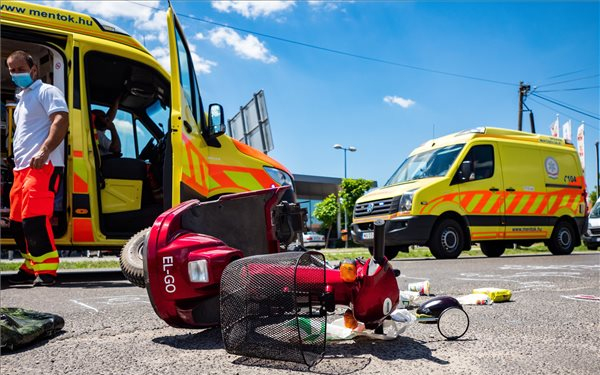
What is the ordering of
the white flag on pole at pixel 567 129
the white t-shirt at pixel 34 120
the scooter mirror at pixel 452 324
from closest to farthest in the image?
the scooter mirror at pixel 452 324
the white t-shirt at pixel 34 120
the white flag on pole at pixel 567 129

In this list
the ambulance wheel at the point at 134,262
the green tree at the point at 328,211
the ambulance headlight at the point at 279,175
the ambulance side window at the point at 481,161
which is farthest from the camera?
the green tree at the point at 328,211

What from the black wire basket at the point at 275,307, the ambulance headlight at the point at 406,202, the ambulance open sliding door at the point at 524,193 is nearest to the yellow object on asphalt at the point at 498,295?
the black wire basket at the point at 275,307

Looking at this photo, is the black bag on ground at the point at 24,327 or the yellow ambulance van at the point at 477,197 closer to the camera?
the black bag on ground at the point at 24,327

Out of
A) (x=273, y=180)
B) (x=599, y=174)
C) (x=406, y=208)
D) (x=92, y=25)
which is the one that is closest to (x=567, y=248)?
(x=406, y=208)

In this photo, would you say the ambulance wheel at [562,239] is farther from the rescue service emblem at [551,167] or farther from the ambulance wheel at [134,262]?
the ambulance wheel at [134,262]

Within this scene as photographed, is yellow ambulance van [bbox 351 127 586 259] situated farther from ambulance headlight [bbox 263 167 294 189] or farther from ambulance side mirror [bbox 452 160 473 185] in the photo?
ambulance headlight [bbox 263 167 294 189]

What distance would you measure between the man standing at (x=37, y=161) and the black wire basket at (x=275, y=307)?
320 centimetres

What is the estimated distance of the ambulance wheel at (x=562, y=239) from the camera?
11.4 meters

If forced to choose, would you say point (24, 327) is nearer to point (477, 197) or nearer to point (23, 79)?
point (23, 79)

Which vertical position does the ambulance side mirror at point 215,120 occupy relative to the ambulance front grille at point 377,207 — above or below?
above

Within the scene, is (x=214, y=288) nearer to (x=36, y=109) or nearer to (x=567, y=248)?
(x=36, y=109)

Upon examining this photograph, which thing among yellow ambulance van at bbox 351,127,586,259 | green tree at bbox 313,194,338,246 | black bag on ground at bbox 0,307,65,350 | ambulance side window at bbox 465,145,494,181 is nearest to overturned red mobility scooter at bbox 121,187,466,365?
black bag on ground at bbox 0,307,65,350

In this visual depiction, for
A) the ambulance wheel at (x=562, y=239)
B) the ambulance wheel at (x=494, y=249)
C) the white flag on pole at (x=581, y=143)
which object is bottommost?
the ambulance wheel at (x=494, y=249)

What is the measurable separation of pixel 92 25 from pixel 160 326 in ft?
15.0
